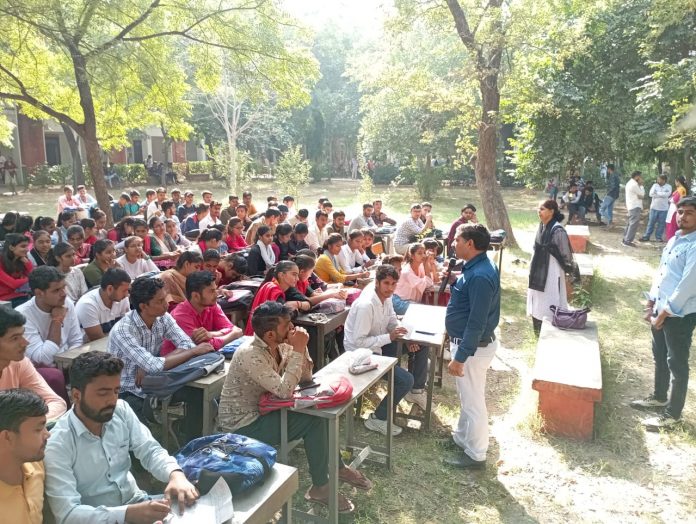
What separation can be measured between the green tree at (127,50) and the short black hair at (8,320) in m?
7.26

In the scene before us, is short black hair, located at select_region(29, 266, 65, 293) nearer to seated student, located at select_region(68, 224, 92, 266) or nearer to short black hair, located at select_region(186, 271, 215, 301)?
short black hair, located at select_region(186, 271, 215, 301)

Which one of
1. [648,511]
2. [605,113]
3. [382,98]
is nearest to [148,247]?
[648,511]

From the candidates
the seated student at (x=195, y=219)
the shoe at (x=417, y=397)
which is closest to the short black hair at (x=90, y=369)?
the shoe at (x=417, y=397)

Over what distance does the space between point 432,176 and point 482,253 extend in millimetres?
21055

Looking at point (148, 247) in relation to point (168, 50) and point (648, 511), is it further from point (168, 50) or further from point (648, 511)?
point (648, 511)

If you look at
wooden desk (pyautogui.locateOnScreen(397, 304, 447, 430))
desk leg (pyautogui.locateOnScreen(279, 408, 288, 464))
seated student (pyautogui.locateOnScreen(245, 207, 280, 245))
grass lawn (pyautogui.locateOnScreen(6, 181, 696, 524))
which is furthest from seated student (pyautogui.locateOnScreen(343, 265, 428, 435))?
seated student (pyautogui.locateOnScreen(245, 207, 280, 245))

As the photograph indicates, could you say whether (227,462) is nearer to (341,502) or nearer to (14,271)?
(341,502)

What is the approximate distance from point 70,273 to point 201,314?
1.94m

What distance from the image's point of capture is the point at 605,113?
14.9 meters

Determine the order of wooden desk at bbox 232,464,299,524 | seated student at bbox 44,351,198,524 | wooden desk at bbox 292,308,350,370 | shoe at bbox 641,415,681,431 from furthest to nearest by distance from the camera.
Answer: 1. wooden desk at bbox 292,308,350,370
2. shoe at bbox 641,415,681,431
3. wooden desk at bbox 232,464,299,524
4. seated student at bbox 44,351,198,524

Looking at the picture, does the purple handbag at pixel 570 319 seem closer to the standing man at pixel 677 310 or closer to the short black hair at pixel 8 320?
the standing man at pixel 677 310

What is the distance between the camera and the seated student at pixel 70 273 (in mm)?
5516

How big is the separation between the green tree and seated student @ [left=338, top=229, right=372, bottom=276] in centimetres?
523

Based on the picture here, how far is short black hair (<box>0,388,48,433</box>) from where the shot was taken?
2.06 meters
